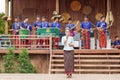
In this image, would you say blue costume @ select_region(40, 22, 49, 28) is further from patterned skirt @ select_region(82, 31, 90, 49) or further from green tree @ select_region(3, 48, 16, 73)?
green tree @ select_region(3, 48, 16, 73)

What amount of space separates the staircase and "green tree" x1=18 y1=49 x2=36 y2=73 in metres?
0.98

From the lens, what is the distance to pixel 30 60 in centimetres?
2097

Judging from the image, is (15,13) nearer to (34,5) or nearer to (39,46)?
(34,5)

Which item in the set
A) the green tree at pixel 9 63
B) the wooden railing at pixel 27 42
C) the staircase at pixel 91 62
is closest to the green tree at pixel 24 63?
the green tree at pixel 9 63

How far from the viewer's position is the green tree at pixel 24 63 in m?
19.9

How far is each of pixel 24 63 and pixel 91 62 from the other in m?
2.89

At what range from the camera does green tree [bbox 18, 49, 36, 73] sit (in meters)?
19.9

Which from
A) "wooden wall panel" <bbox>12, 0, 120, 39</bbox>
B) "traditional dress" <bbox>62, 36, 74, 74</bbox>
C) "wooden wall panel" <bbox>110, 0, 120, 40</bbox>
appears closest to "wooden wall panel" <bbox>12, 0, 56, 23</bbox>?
"wooden wall panel" <bbox>12, 0, 120, 39</bbox>

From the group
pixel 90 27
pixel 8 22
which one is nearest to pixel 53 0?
pixel 8 22

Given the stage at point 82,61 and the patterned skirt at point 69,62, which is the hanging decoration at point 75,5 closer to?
the stage at point 82,61

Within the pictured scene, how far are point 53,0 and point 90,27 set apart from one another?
438 centimetres

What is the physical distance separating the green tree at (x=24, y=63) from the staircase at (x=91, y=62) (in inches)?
38.5

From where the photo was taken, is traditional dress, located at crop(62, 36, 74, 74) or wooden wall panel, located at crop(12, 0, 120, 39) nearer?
traditional dress, located at crop(62, 36, 74, 74)

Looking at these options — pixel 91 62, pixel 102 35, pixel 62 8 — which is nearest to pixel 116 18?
pixel 62 8
